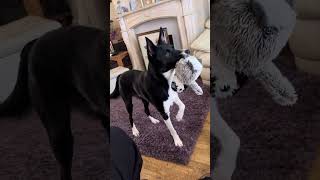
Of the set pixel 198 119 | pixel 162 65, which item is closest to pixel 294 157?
pixel 198 119

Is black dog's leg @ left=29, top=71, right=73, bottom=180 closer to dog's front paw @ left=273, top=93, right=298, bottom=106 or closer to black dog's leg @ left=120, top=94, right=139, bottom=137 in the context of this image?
black dog's leg @ left=120, top=94, right=139, bottom=137

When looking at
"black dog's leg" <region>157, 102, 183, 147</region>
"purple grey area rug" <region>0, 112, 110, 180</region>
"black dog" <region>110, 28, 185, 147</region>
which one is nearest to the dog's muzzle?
"black dog" <region>110, 28, 185, 147</region>

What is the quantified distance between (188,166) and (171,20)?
0.33 m

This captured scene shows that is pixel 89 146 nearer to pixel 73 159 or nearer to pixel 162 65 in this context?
pixel 73 159

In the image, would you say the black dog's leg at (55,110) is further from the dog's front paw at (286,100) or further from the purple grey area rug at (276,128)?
the dog's front paw at (286,100)

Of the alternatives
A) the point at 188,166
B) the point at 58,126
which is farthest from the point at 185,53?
the point at 58,126

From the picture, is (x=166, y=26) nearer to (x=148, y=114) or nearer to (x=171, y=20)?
(x=171, y=20)

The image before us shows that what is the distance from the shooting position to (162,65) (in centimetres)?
63

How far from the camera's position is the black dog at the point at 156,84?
621mm

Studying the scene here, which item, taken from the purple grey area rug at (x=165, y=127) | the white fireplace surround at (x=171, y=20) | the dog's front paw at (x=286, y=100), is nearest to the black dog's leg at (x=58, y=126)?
the purple grey area rug at (x=165, y=127)

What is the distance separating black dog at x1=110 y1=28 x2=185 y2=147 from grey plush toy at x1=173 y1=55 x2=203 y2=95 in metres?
0.01

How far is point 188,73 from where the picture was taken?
629mm

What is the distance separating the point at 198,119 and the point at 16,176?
0.53m

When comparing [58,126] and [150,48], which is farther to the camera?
[58,126]
